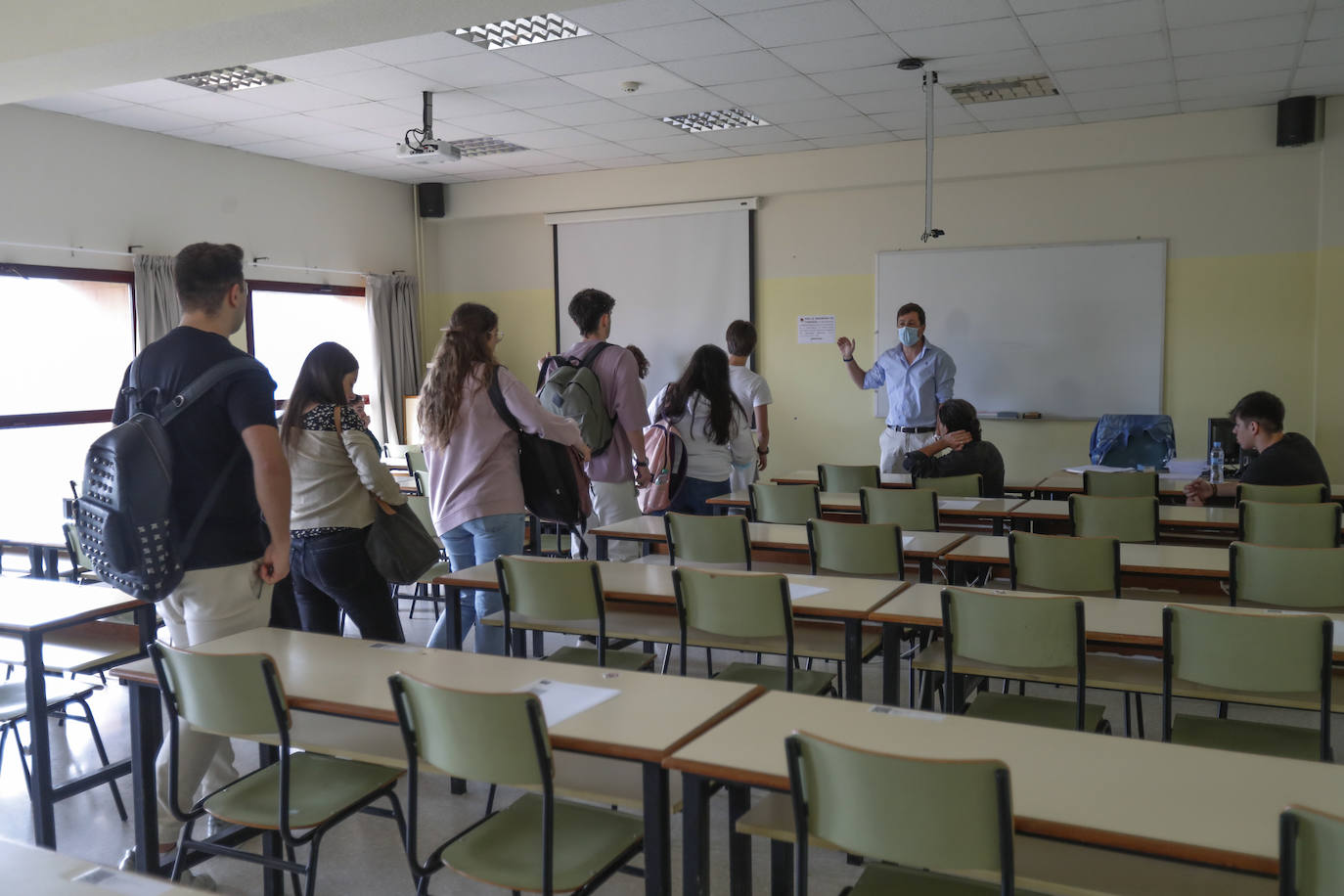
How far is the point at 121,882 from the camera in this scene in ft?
5.15

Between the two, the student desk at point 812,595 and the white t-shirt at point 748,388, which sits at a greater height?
the white t-shirt at point 748,388

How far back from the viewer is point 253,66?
583 centimetres

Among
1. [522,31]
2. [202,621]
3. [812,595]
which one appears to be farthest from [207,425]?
[522,31]

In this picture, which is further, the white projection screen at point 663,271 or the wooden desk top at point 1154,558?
the white projection screen at point 663,271

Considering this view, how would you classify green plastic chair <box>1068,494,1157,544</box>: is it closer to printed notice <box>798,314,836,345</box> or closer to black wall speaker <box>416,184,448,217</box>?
printed notice <box>798,314,836,345</box>

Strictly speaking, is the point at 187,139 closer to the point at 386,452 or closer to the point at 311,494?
A: the point at 386,452

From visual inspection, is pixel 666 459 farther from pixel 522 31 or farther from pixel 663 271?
pixel 663 271

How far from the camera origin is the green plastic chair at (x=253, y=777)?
91.2 inches

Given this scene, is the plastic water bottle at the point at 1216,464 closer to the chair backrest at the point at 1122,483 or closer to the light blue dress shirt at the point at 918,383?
the chair backrest at the point at 1122,483

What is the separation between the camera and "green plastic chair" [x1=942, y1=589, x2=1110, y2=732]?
2748 millimetres

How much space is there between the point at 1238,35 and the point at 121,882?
6205 mm

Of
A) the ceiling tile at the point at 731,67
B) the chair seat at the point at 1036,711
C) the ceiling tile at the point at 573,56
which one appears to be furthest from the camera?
the ceiling tile at the point at 731,67

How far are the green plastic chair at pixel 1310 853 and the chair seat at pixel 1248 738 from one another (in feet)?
4.13

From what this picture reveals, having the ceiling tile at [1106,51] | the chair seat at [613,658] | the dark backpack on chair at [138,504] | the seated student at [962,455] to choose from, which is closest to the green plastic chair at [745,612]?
the chair seat at [613,658]
